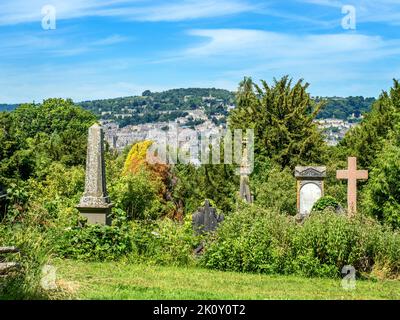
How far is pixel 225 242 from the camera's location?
1031 centimetres

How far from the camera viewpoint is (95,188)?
1374 centimetres

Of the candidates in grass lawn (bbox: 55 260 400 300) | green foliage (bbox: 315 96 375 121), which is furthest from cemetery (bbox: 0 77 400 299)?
green foliage (bbox: 315 96 375 121)

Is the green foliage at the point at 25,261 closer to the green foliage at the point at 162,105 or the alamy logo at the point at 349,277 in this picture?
the alamy logo at the point at 349,277

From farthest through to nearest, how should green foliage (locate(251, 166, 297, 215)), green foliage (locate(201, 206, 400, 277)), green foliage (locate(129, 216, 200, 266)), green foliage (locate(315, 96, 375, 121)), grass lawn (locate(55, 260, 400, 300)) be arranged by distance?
1. green foliage (locate(315, 96, 375, 121))
2. green foliage (locate(251, 166, 297, 215))
3. green foliage (locate(129, 216, 200, 266))
4. green foliage (locate(201, 206, 400, 277))
5. grass lawn (locate(55, 260, 400, 300))

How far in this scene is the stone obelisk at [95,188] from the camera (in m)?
13.4

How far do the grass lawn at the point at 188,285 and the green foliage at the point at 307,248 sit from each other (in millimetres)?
509

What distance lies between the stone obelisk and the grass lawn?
3.76 meters

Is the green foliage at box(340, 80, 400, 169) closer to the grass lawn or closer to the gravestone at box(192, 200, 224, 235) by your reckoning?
the gravestone at box(192, 200, 224, 235)

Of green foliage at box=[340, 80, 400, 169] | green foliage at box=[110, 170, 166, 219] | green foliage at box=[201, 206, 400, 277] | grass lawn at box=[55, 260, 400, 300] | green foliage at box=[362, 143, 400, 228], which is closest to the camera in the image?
grass lawn at box=[55, 260, 400, 300]

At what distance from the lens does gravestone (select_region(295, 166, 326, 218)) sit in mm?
21734

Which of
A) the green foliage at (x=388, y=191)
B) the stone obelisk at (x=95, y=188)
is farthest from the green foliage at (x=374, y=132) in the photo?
the stone obelisk at (x=95, y=188)

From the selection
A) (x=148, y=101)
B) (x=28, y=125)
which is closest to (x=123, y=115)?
(x=148, y=101)

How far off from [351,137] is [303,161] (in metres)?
3.19
